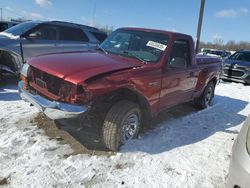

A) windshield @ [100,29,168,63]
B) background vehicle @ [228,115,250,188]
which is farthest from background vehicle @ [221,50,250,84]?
background vehicle @ [228,115,250,188]

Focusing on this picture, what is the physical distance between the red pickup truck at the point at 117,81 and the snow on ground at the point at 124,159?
1.25 ft

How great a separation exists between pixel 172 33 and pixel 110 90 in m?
1.99

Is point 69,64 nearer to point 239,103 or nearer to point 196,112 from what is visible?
point 196,112

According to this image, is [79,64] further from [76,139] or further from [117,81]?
[76,139]

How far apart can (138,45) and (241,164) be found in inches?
116

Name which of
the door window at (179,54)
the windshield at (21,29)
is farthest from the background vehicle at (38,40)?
the door window at (179,54)

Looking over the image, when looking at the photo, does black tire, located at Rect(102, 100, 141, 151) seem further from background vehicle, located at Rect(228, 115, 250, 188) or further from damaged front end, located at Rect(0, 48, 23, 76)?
damaged front end, located at Rect(0, 48, 23, 76)

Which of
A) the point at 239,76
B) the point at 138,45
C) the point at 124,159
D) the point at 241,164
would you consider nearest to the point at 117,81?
the point at 124,159

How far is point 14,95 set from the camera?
6.15 meters

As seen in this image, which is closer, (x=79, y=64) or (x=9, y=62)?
(x=79, y=64)

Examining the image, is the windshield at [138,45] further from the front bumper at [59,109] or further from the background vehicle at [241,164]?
the background vehicle at [241,164]

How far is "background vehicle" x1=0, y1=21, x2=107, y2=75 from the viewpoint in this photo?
6859 millimetres

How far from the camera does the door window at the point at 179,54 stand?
448 cm

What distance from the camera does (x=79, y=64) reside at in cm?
362
